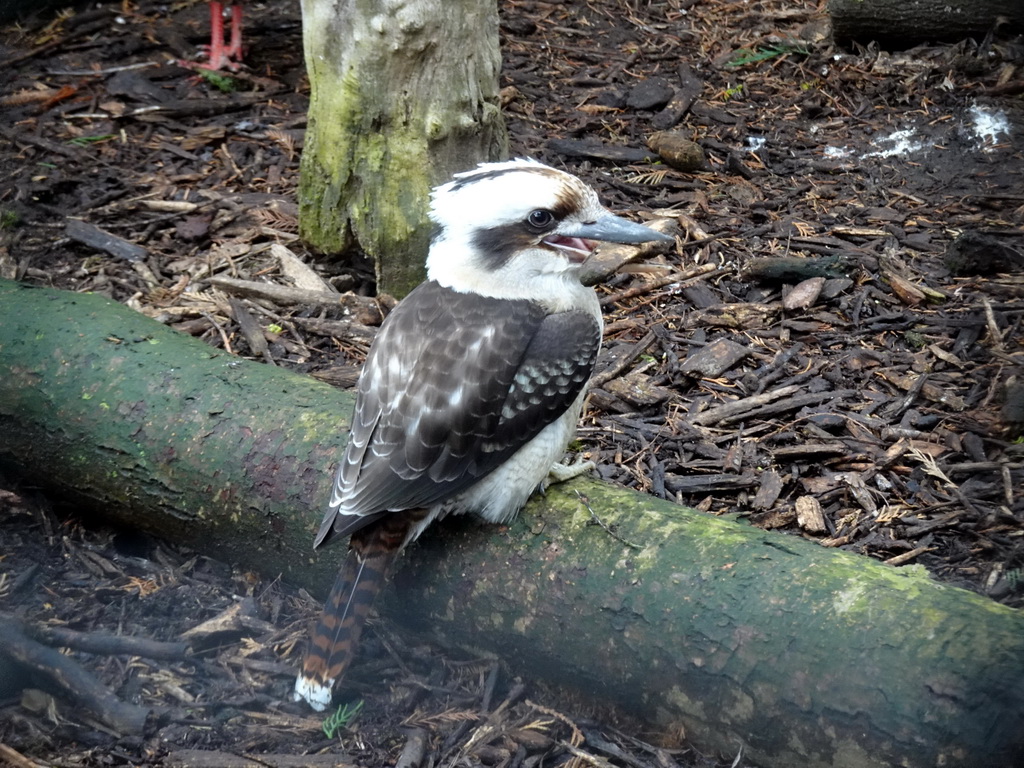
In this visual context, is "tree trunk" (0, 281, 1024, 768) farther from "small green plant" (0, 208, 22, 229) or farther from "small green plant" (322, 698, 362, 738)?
"small green plant" (0, 208, 22, 229)

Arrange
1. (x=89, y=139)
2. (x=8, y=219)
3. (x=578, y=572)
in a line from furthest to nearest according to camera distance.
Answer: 1. (x=89, y=139)
2. (x=8, y=219)
3. (x=578, y=572)

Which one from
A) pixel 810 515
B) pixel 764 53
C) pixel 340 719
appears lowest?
pixel 340 719

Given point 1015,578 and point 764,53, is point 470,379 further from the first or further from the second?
point 764,53

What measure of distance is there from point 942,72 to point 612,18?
8.13 ft

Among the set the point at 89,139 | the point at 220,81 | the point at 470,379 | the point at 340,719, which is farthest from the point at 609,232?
the point at 220,81

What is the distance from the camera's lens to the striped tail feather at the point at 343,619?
10.3 ft

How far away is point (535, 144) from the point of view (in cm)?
643

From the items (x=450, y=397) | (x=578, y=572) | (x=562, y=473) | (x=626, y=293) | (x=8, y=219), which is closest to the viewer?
(x=578, y=572)

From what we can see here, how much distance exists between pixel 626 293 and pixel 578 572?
229cm

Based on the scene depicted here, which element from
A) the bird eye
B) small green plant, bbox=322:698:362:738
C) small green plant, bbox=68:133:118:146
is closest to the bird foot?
the bird eye

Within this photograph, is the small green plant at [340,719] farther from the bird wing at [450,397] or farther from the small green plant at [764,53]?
the small green plant at [764,53]

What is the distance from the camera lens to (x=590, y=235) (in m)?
3.66

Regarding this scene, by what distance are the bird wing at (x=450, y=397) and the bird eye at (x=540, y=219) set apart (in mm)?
280

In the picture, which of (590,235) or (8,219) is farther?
(8,219)
